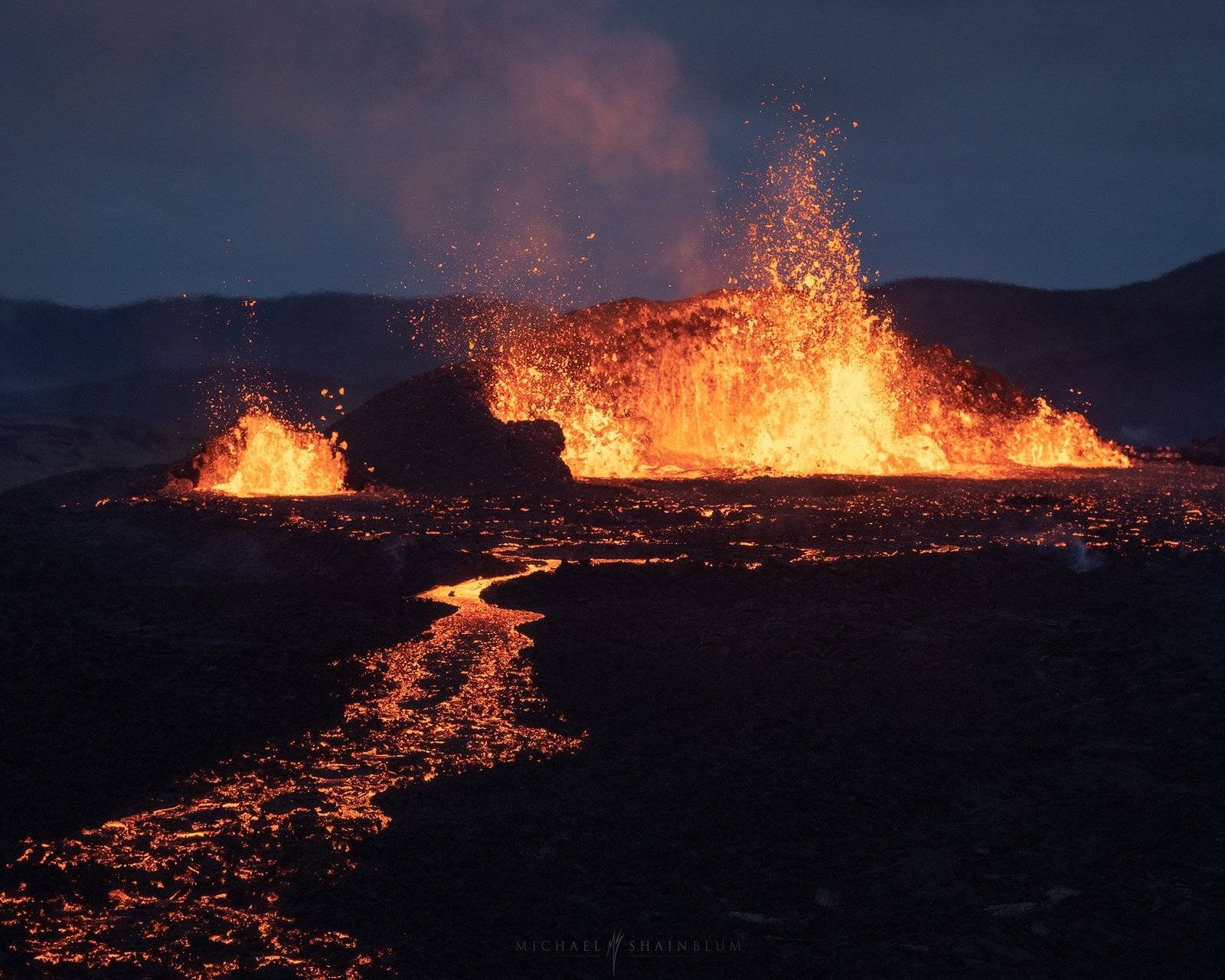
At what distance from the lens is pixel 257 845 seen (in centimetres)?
555

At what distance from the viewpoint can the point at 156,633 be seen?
1002cm

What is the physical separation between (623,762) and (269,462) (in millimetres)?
14496

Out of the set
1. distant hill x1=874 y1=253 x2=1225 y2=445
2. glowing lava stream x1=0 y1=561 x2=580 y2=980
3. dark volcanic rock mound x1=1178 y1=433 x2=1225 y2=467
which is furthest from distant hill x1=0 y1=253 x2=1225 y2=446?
glowing lava stream x1=0 y1=561 x2=580 y2=980

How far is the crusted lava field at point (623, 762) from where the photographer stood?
473 cm

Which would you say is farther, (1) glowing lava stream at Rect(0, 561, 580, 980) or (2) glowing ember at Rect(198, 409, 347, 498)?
(2) glowing ember at Rect(198, 409, 347, 498)

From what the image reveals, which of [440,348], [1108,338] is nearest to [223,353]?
[440,348]

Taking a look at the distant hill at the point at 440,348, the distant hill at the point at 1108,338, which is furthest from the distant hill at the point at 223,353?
the distant hill at the point at 1108,338

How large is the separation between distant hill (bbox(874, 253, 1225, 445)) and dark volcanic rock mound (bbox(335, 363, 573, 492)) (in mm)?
38773

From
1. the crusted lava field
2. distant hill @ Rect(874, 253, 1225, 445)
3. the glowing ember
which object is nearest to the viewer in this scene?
the crusted lava field

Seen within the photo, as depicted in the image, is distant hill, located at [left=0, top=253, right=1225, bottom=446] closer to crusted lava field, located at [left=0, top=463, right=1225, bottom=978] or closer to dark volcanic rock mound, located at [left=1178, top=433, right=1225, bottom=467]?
dark volcanic rock mound, located at [left=1178, top=433, right=1225, bottom=467]

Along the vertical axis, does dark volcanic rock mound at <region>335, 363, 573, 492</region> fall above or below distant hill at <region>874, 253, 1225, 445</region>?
below

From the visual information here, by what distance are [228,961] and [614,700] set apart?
153 inches

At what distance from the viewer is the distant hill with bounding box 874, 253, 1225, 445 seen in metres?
59.8

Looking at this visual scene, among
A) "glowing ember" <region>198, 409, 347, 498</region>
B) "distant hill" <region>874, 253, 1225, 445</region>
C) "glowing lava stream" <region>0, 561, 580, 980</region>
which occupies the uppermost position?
"distant hill" <region>874, 253, 1225, 445</region>
